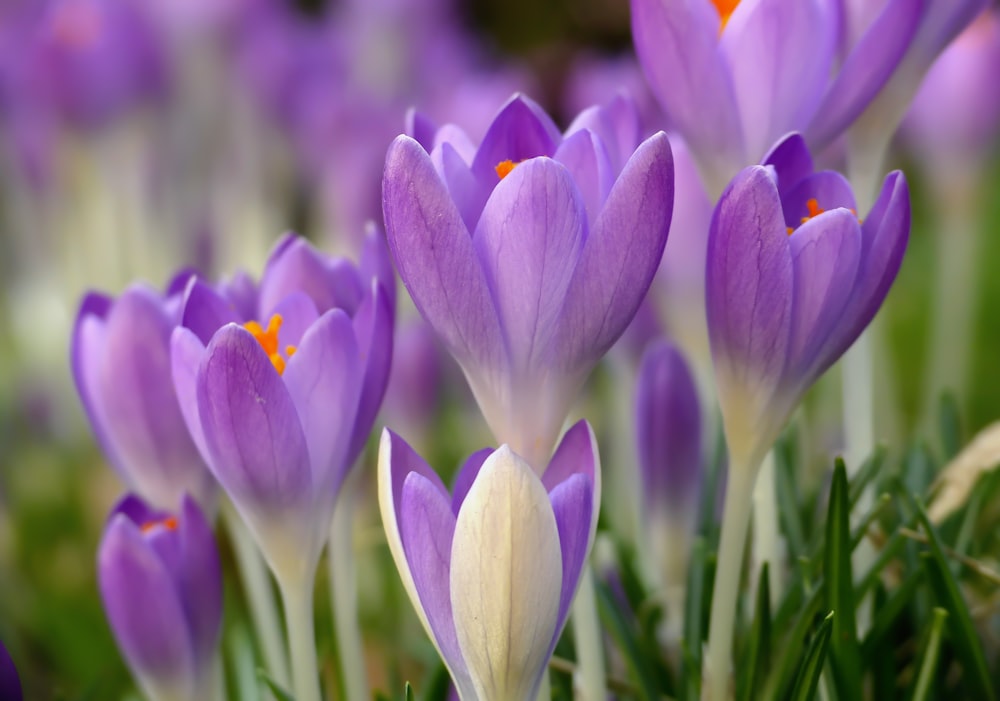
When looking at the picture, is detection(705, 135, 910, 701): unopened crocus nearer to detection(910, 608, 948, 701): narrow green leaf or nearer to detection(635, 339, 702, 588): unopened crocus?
detection(910, 608, 948, 701): narrow green leaf

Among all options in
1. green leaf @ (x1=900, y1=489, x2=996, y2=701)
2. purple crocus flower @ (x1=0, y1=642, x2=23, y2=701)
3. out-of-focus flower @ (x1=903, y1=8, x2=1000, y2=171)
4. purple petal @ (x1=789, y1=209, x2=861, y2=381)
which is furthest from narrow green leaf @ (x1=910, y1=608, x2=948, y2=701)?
out-of-focus flower @ (x1=903, y1=8, x2=1000, y2=171)

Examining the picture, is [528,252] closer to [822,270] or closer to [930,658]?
[822,270]

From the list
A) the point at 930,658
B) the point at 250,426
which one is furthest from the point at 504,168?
the point at 930,658

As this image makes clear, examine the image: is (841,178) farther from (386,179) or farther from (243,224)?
(243,224)

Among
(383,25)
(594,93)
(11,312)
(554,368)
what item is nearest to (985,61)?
(594,93)

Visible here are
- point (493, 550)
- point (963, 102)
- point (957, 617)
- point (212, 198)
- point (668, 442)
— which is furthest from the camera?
point (212, 198)

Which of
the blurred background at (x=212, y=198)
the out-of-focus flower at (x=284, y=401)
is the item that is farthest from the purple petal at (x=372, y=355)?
the blurred background at (x=212, y=198)
